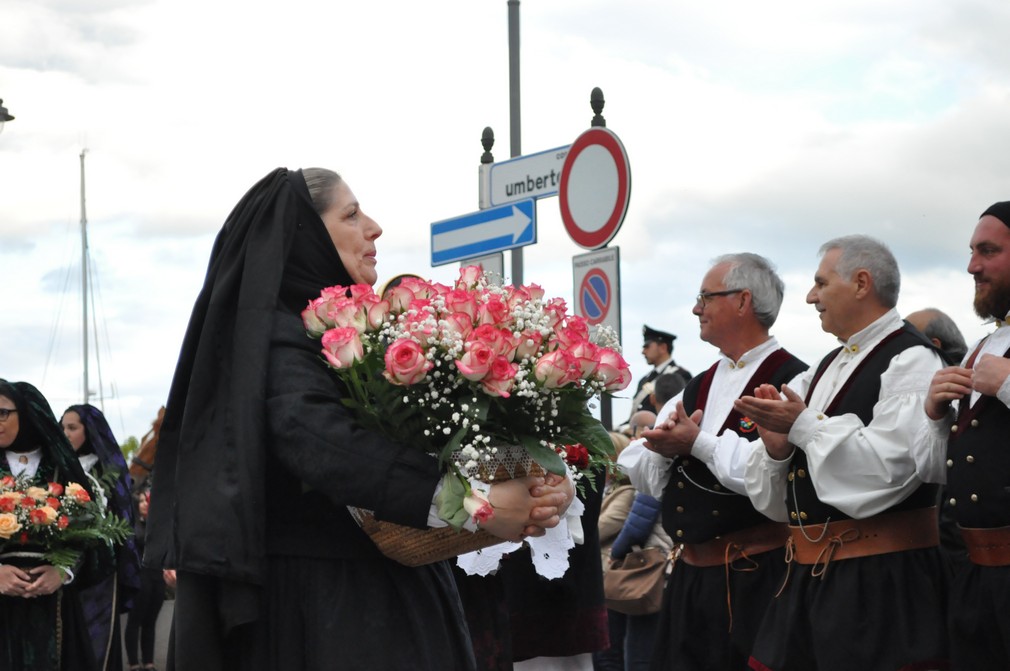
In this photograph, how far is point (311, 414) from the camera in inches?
133

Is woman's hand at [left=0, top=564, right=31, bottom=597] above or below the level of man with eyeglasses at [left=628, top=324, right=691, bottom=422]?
below

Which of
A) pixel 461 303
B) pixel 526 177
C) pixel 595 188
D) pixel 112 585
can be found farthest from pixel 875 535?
pixel 112 585

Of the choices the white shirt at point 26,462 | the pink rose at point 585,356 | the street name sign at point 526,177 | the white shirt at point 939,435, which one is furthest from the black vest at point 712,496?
the white shirt at point 26,462

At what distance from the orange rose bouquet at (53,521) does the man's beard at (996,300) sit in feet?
16.4

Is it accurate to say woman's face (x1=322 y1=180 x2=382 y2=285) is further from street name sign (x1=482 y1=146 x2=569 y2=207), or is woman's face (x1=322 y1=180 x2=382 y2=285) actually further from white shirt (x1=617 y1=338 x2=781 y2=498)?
street name sign (x1=482 y1=146 x2=569 y2=207)

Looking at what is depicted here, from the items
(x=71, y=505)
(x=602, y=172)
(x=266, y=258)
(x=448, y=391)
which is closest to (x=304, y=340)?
(x=266, y=258)

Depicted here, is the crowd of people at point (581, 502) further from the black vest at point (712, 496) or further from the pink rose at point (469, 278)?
the pink rose at point (469, 278)

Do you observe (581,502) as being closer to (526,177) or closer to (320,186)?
(320,186)

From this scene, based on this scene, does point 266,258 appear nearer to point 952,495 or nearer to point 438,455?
point 438,455

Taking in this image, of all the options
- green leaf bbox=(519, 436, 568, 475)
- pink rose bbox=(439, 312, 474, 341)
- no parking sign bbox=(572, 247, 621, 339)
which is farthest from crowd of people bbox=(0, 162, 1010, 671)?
no parking sign bbox=(572, 247, 621, 339)

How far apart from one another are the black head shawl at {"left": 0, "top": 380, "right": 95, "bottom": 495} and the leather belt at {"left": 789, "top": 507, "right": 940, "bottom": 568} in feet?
15.2

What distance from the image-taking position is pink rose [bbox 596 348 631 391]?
3484 mm

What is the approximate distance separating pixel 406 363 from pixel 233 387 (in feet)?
1.78

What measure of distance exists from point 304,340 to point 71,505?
4598 millimetres
